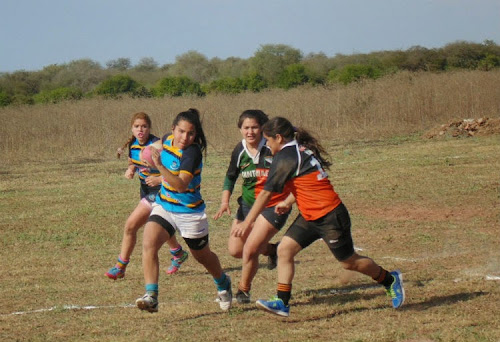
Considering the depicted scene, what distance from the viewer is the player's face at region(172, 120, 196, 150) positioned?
24.4ft

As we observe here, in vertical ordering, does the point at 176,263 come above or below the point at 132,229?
below

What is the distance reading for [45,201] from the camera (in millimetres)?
17375

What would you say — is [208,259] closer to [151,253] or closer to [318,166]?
[151,253]

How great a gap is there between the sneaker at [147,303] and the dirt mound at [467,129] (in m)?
21.5

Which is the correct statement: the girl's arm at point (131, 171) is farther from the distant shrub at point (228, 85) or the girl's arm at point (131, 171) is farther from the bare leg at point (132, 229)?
the distant shrub at point (228, 85)

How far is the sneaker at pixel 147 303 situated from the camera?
7086 mm

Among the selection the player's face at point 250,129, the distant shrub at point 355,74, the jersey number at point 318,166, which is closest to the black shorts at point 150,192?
the player's face at point 250,129

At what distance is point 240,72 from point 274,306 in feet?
159

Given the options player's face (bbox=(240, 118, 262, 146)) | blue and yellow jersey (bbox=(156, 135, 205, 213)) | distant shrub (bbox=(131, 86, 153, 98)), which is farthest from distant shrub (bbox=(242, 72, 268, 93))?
blue and yellow jersey (bbox=(156, 135, 205, 213))

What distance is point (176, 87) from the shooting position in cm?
3616

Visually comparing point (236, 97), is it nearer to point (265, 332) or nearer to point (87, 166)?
point (87, 166)

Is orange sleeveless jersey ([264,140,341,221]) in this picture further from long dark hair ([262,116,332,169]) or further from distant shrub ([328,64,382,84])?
distant shrub ([328,64,382,84])

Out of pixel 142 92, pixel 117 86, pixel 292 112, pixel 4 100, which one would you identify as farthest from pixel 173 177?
pixel 117 86

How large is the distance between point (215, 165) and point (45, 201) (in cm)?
598
